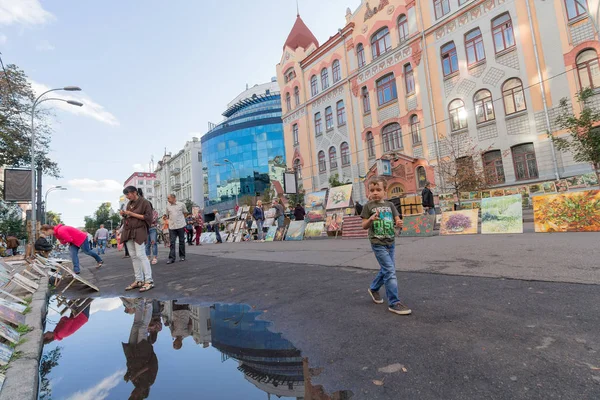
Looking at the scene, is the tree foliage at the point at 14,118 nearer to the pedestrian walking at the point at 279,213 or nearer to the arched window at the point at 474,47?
the pedestrian walking at the point at 279,213

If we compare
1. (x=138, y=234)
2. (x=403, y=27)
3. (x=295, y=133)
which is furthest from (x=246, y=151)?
(x=138, y=234)

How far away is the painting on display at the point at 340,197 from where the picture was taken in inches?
665

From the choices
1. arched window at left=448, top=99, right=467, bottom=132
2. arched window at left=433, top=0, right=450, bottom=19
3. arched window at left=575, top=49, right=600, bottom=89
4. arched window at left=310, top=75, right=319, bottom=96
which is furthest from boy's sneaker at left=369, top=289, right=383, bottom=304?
arched window at left=310, top=75, right=319, bottom=96

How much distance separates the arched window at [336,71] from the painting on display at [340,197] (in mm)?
14705

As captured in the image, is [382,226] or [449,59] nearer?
[382,226]

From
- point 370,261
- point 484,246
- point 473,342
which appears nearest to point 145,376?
point 473,342

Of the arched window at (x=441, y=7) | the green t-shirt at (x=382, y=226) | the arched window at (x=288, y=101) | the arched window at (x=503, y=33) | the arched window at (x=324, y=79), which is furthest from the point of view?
the arched window at (x=288, y=101)

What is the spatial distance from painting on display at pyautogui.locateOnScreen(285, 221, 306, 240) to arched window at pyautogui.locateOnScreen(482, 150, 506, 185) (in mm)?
11403

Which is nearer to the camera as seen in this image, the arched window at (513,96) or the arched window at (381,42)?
the arched window at (513,96)

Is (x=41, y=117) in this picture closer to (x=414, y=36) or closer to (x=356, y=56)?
(x=356, y=56)

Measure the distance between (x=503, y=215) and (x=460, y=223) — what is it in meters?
1.21

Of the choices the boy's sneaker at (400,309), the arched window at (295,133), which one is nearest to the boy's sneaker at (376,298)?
the boy's sneaker at (400,309)

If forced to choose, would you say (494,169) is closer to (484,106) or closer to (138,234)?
(484,106)

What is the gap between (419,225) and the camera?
10453mm
